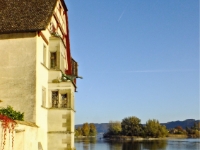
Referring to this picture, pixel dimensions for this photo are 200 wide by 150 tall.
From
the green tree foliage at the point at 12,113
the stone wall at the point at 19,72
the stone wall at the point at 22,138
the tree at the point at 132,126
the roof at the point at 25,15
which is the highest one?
the roof at the point at 25,15

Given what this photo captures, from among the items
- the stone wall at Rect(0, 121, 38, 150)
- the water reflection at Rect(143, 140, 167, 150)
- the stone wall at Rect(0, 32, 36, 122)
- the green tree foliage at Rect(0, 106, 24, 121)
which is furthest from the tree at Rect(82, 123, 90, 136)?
the stone wall at Rect(0, 121, 38, 150)

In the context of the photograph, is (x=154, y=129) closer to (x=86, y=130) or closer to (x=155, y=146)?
(x=86, y=130)

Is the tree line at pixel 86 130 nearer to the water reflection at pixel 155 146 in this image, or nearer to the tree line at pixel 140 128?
the tree line at pixel 140 128

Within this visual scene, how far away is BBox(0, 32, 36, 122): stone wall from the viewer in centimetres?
1902

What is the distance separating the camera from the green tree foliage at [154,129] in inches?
6387

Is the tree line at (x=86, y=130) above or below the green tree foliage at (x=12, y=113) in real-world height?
below

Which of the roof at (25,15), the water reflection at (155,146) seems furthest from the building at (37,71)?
the water reflection at (155,146)

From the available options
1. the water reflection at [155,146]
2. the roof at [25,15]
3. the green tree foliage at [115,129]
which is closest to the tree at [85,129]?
the green tree foliage at [115,129]

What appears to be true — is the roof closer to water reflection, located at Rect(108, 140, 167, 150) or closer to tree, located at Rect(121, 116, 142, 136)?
water reflection, located at Rect(108, 140, 167, 150)

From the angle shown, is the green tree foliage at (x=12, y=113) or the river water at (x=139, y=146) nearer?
the green tree foliage at (x=12, y=113)

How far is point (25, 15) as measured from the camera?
66.1ft

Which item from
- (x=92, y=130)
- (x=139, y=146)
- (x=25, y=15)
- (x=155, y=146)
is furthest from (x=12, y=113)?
(x=92, y=130)

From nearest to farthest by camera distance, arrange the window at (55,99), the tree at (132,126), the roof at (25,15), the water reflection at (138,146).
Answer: the roof at (25,15) → the window at (55,99) → the water reflection at (138,146) → the tree at (132,126)

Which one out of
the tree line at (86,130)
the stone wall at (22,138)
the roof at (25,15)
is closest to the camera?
the stone wall at (22,138)
